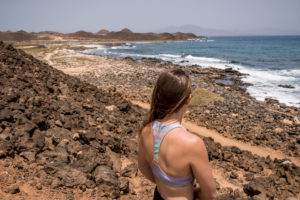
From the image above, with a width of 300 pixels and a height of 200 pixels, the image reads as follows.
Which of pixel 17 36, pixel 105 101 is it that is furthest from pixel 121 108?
pixel 17 36

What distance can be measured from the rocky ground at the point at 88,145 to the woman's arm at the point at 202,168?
10.3ft

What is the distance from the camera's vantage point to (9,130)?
4.94m

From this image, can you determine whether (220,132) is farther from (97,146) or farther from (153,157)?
(153,157)

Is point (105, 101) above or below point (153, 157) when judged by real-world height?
below

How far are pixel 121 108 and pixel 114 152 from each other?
12.4ft

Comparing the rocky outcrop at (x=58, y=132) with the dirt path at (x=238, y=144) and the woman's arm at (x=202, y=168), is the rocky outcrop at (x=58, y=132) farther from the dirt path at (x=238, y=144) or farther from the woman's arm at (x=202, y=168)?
the dirt path at (x=238, y=144)

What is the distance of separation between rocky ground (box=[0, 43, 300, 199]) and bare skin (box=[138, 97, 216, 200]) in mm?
2883

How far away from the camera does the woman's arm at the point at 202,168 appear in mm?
1594

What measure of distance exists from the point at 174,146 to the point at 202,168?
0.85 ft

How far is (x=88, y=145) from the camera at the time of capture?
19.6 ft

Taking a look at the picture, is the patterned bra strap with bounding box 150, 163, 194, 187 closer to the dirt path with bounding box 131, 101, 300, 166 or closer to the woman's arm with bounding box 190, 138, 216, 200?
the woman's arm with bounding box 190, 138, 216, 200

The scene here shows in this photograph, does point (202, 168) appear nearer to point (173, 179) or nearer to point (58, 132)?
point (173, 179)

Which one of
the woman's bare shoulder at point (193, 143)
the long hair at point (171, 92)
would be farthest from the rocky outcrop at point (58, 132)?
the woman's bare shoulder at point (193, 143)

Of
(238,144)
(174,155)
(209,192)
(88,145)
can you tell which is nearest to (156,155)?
(174,155)
